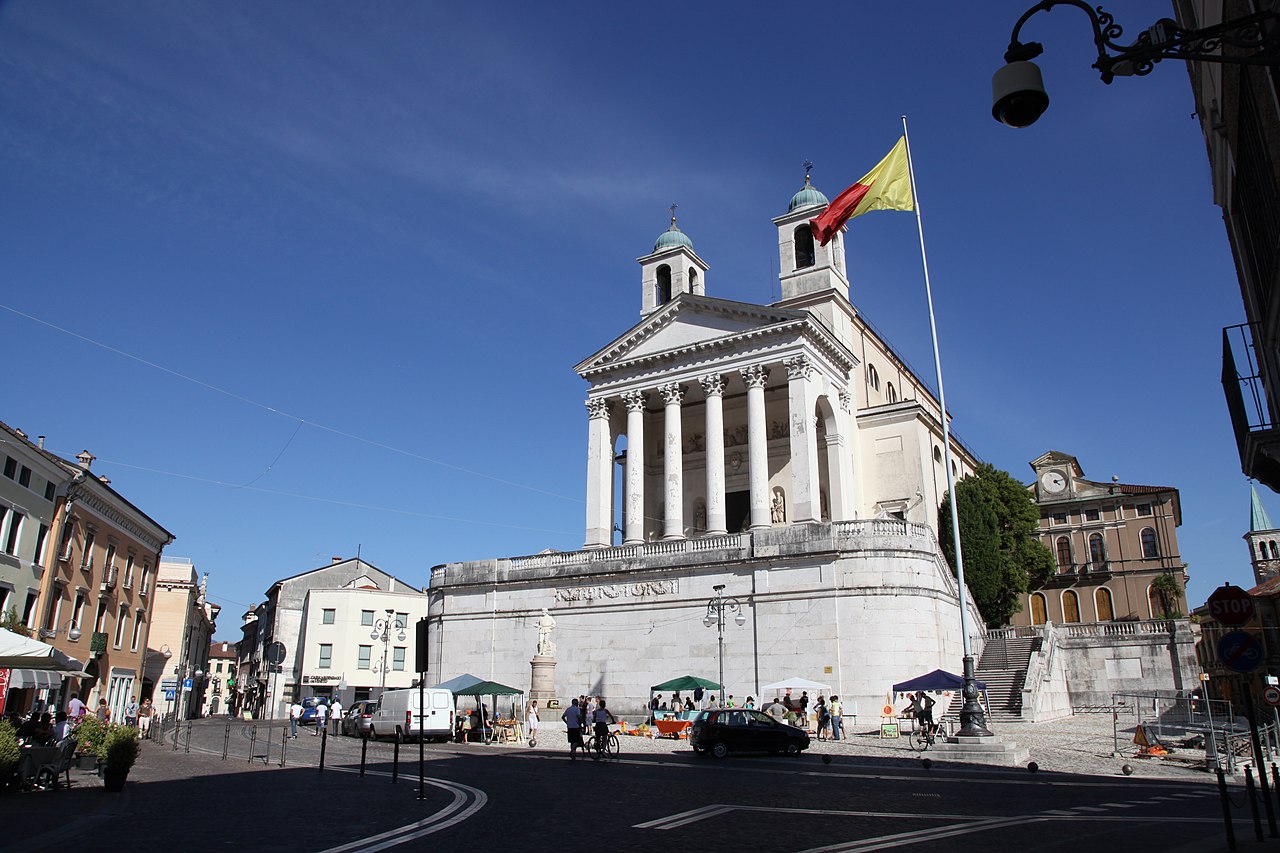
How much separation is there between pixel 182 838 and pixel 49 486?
95.0 ft

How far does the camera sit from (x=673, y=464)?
1777 inches

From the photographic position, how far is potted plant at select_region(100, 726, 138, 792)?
15734 millimetres

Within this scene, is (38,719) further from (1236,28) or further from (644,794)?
(1236,28)

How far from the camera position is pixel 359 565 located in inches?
3093

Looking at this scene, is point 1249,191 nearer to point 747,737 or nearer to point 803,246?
point 747,737

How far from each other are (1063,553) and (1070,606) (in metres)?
4.10

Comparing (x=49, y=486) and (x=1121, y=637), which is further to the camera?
(x=1121, y=637)

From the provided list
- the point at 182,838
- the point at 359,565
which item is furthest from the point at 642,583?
the point at 359,565

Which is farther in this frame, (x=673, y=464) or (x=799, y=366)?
(x=673, y=464)

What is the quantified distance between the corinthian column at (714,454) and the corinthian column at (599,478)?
547cm

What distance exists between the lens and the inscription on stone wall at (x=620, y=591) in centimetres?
3753

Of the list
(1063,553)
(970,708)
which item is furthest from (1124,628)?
(1063,553)

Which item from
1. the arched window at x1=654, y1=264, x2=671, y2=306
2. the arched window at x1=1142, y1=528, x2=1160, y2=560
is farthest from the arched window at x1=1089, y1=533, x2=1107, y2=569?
the arched window at x1=654, y1=264, x2=671, y2=306

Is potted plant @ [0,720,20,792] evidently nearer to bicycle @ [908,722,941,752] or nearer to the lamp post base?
bicycle @ [908,722,941,752]
